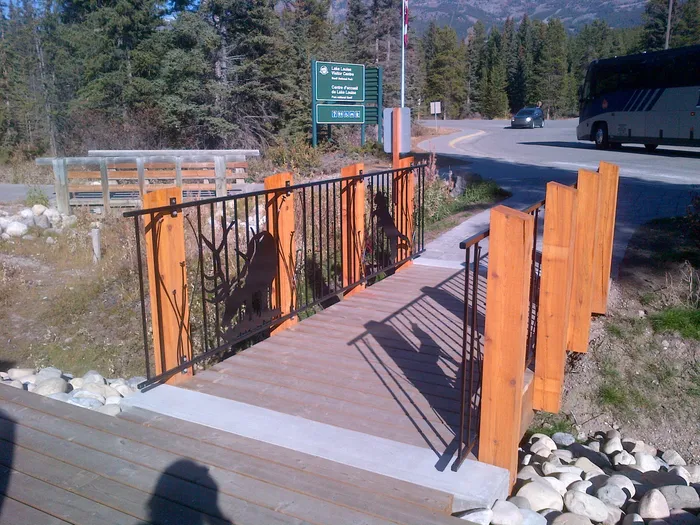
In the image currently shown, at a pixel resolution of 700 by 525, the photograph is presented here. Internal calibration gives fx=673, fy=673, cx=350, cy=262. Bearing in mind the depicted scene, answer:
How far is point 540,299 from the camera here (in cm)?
436

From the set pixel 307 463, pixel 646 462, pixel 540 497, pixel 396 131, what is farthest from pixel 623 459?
pixel 396 131

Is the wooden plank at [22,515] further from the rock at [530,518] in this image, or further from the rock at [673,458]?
the rock at [673,458]

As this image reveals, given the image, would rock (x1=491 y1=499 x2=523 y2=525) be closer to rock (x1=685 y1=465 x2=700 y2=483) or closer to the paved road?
rock (x1=685 y1=465 x2=700 y2=483)

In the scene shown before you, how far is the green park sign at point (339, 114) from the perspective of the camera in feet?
72.3

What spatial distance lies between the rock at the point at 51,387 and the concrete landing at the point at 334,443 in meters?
1.07

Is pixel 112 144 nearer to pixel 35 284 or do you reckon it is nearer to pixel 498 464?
pixel 35 284

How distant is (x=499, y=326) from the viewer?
325cm

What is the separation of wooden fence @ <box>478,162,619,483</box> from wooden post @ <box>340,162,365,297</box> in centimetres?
207

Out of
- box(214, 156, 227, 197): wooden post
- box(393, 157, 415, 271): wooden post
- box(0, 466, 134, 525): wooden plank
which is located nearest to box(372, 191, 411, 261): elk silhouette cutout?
box(393, 157, 415, 271): wooden post

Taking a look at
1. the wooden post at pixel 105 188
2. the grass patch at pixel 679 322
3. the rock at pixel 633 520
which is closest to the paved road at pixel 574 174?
the grass patch at pixel 679 322

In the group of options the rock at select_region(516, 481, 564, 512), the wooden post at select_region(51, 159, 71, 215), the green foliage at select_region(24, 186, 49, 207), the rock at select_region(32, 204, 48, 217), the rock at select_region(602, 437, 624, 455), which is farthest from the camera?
the green foliage at select_region(24, 186, 49, 207)

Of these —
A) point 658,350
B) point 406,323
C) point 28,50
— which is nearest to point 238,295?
point 406,323

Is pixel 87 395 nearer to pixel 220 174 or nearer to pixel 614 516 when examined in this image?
pixel 614 516

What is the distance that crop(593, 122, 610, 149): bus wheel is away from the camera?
82.5ft
